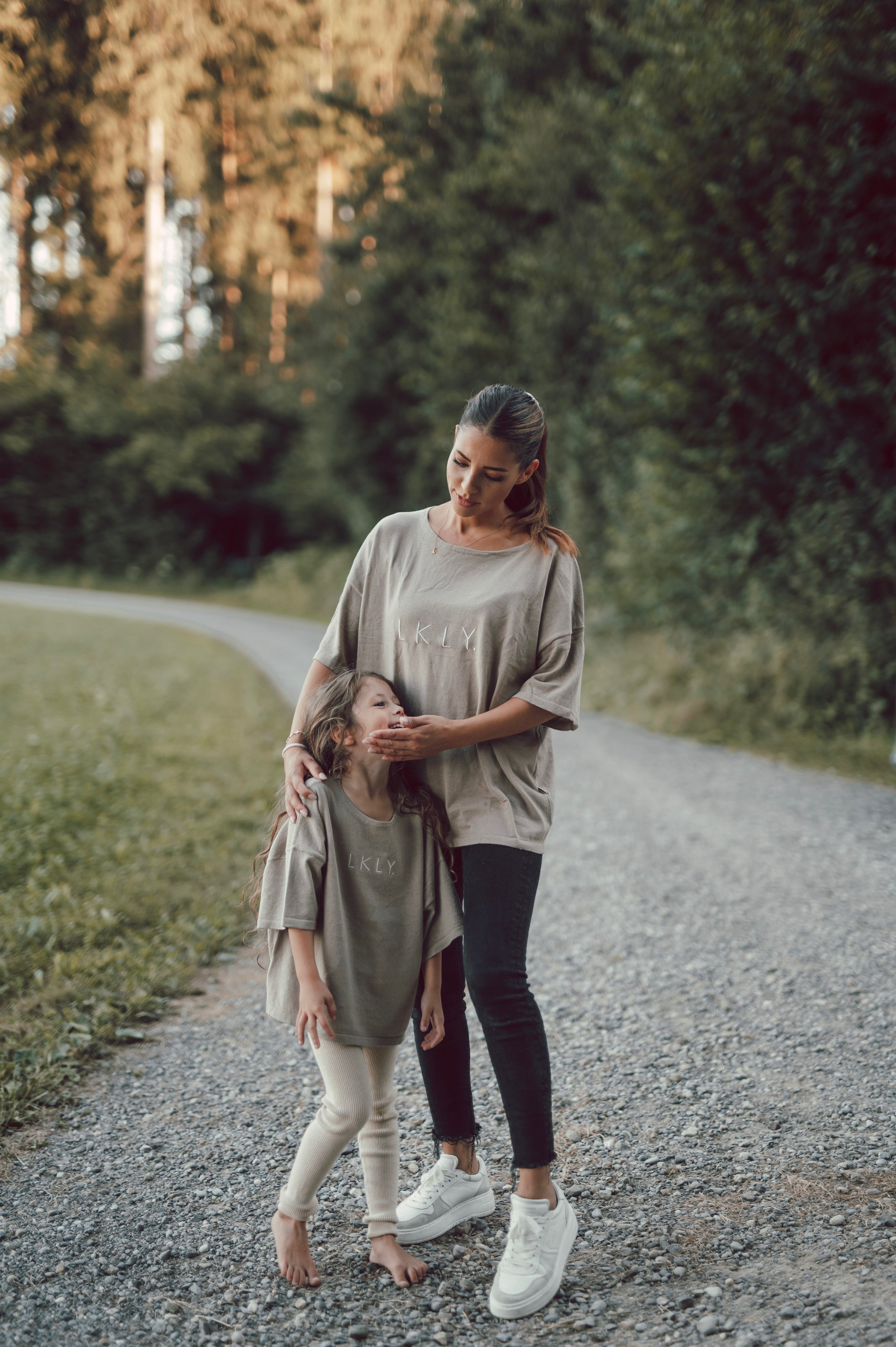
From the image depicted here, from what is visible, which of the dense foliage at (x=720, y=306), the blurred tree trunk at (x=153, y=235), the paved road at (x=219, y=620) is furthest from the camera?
the blurred tree trunk at (x=153, y=235)

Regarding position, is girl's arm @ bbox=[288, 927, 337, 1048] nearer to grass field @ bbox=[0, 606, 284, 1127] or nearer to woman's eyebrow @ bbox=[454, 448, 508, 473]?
woman's eyebrow @ bbox=[454, 448, 508, 473]

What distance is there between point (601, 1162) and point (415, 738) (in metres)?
1.45

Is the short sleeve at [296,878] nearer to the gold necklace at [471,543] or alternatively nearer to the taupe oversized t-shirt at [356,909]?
the taupe oversized t-shirt at [356,909]

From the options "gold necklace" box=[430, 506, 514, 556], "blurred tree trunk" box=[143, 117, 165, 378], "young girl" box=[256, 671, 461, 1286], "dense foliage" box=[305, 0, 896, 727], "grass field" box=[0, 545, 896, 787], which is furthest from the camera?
"blurred tree trunk" box=[143, 117, 165, 378]

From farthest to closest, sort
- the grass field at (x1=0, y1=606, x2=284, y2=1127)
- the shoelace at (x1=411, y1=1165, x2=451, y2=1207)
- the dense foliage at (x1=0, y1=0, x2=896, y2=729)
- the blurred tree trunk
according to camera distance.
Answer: the blurred tree trunk < the dense foliage at (x1=0, y1=0, x2=896, y2=729) < the grass field at (x1=0, y1=606, x2=284, y2=1127) < the shoelace at (x1=411, y1=1165, x2=451, y2=1207)

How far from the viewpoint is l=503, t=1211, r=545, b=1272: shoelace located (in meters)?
2.24

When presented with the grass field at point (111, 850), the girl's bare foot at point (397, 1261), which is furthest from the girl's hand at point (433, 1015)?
the grass field at point (111, 850)

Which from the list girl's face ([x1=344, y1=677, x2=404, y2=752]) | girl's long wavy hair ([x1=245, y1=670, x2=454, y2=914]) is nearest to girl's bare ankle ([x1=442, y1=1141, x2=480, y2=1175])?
girl's long wavy hair ([x1=245, y1=670, x2=454, y2=914])

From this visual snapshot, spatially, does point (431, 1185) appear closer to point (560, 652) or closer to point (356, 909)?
point (356, 909)

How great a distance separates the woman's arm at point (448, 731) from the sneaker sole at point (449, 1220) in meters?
1.18

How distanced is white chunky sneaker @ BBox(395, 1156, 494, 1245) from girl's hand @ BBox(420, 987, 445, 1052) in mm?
412

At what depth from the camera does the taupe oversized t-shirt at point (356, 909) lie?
2289 mm

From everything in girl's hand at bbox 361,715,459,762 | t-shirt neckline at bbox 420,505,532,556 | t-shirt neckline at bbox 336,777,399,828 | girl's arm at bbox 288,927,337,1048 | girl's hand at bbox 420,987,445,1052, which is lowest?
girl's hand at bbox 420,987,445,1052

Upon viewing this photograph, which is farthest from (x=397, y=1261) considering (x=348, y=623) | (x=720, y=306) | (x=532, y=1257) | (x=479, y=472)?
(x=720, y=306)
